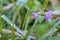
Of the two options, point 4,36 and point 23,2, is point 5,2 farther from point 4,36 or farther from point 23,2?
point 4,36

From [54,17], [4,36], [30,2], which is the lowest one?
[4,36]

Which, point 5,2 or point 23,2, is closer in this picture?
point 23,2

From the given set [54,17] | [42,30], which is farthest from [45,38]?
[54,17]

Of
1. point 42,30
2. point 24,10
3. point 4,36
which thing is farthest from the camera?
point 24,10

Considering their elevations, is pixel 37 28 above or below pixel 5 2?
below

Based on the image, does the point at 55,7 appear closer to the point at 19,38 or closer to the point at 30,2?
the point at 30,2

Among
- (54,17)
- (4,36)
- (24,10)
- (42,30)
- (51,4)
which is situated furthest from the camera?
(51,4)

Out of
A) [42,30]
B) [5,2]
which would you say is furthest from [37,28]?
[5,2]

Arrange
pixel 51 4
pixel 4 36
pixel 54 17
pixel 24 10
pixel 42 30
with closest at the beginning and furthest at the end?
pixel 4 36 → pixel 42 30 → pixel 54 17 → pixel 24 10 → pixel 51 4

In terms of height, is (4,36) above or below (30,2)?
below
